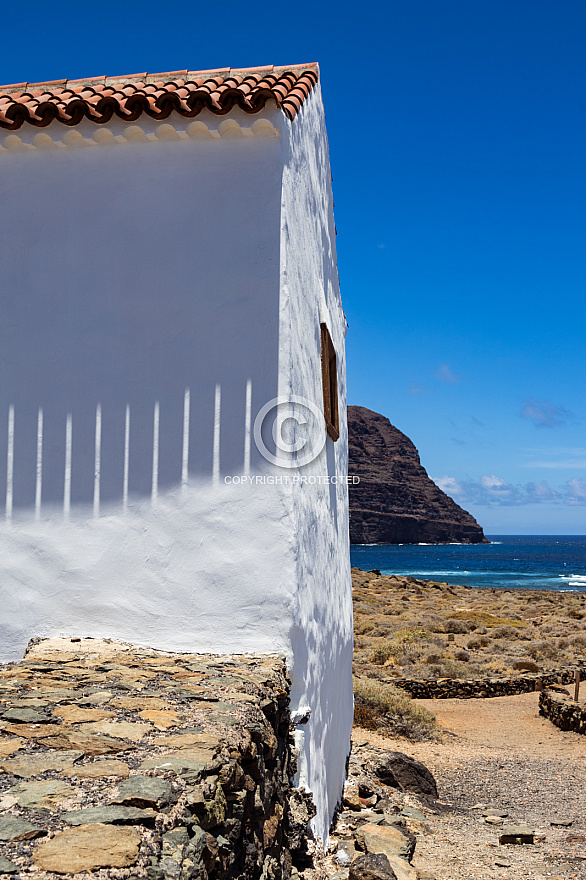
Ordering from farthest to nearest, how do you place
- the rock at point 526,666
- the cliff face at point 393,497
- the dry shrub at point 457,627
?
the cliff face at point 393,497 < the dry shrub at point 457,627 < the rock at point 526,666

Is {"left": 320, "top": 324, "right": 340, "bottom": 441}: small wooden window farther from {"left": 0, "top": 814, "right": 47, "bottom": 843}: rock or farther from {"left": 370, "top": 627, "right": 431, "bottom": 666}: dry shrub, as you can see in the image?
{"left": 370, "top": 627, "right": 431, "bottom": 666}: dry shrub

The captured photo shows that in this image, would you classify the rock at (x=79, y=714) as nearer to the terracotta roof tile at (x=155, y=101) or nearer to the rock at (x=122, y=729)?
the rock at (x=122, y=729)

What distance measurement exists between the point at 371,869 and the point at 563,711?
1071 cm

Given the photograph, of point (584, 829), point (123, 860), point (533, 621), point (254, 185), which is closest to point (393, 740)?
point (584, 829)

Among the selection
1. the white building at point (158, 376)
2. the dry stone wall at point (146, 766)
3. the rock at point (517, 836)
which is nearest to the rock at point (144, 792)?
the dry stone wall at point (146, 766)

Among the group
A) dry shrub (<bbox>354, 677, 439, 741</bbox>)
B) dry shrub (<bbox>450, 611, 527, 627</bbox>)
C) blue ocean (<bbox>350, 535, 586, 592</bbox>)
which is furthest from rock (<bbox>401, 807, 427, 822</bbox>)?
blue ocean (<bbox>350, 535, 586, 592</bbox>)

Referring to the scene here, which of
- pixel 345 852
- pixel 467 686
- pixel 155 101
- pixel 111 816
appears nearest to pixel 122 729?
pixel 111 816

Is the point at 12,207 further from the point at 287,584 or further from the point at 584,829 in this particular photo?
the point at 584,829

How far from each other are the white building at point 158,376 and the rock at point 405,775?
414 centimetres

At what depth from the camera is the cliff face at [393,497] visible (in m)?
140

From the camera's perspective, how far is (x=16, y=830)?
219 centimetres

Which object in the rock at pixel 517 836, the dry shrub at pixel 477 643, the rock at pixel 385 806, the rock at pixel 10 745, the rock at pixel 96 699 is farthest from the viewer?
the dry shrub at pixel 477 643

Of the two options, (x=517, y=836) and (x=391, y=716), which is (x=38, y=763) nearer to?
(x=517, y=836)

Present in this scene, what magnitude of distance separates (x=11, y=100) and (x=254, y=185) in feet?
7.84
